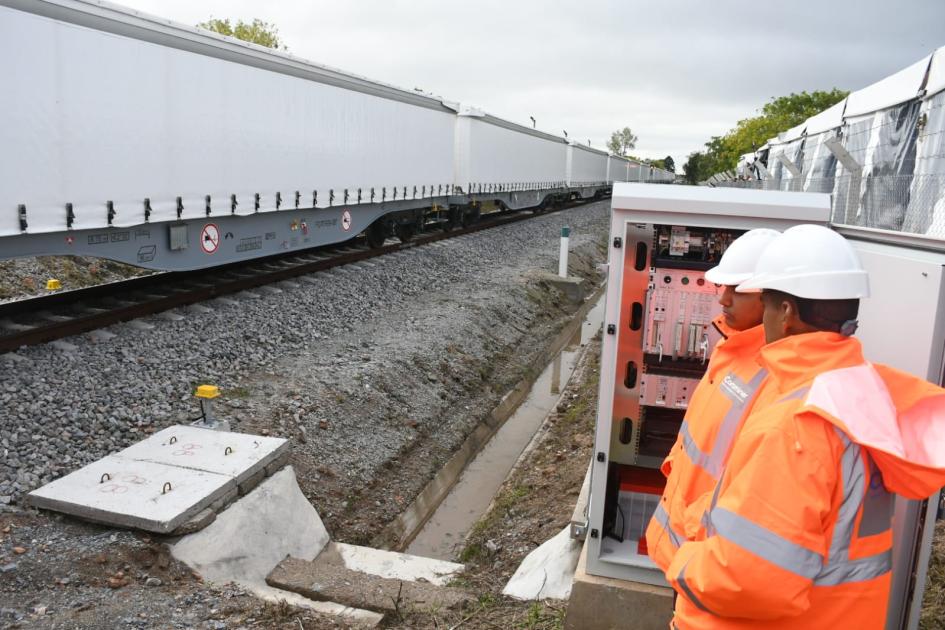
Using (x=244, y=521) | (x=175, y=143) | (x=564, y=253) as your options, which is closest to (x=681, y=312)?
(x=244, y=521)

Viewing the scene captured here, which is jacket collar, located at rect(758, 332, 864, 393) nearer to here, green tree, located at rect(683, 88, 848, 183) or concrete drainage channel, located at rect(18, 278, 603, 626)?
concrete drainage channel, located at rect(18, 278, 603, 626)

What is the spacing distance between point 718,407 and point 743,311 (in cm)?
42

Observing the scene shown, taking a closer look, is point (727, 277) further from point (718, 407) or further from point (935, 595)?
point (935, 595)

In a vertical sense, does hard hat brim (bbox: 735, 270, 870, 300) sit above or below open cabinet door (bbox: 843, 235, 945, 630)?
above

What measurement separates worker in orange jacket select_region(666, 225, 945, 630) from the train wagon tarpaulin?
339 cm

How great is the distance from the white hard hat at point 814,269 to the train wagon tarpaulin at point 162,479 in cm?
367

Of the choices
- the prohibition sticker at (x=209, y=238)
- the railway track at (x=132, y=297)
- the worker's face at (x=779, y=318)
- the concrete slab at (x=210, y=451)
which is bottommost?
the concrete slab at (x=210, y=451)

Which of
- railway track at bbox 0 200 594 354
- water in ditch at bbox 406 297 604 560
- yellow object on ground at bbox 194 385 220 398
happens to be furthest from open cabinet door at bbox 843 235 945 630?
railway track at bbox 0 200 594 354

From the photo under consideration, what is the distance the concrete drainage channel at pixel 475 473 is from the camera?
6.71 metres

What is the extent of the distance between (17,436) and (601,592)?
14.6ft

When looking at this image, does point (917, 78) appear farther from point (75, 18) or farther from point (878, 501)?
point (75, 18)

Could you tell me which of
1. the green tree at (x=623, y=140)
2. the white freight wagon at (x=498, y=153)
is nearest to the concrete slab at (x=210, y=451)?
the white freight wagon at (x=498, y=153)

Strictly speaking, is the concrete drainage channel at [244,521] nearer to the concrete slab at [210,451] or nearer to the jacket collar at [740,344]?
the concrete slab at [210,451]

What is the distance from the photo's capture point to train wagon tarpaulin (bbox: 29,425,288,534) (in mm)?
4273
